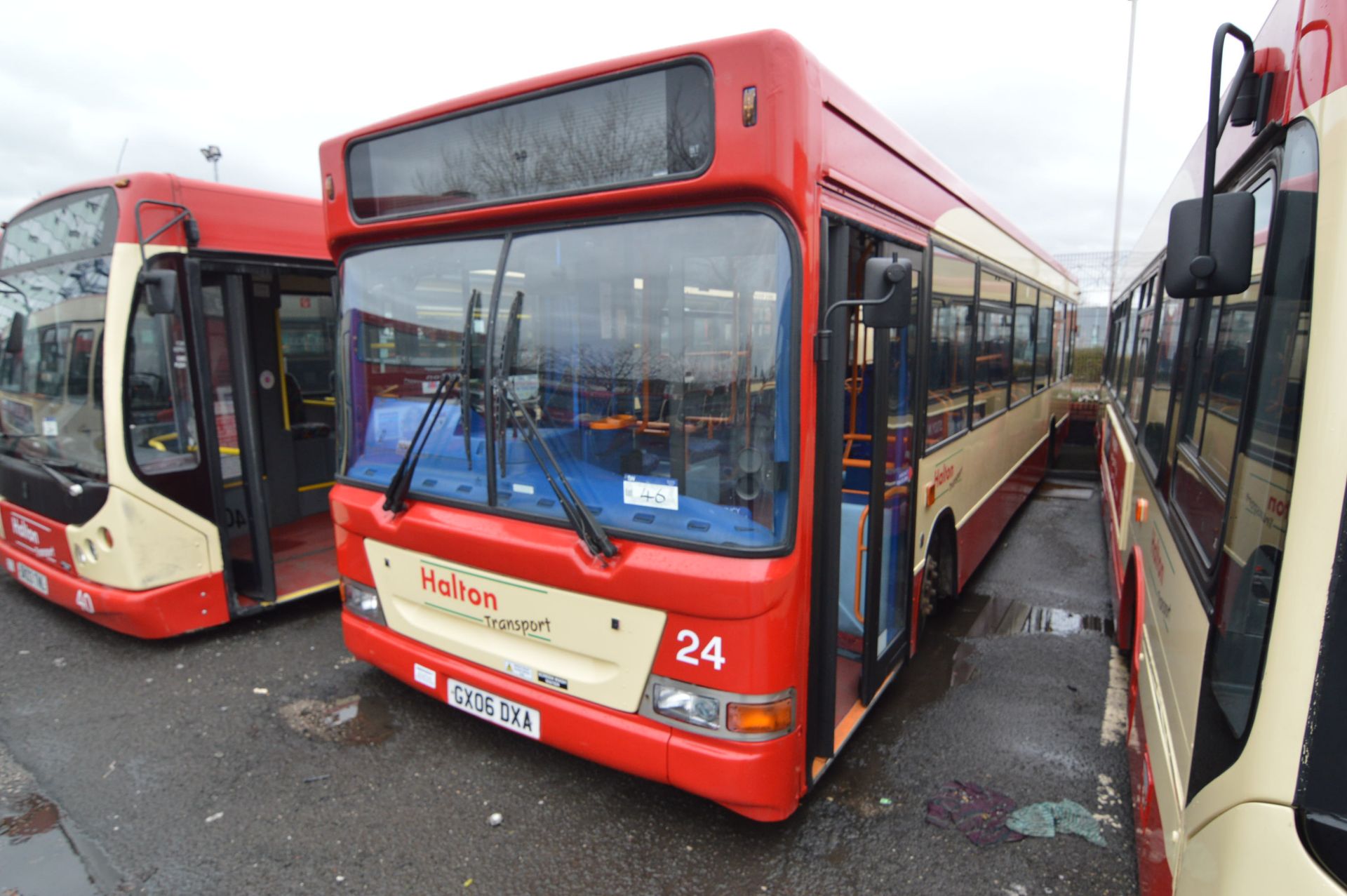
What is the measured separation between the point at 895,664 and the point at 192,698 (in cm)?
391

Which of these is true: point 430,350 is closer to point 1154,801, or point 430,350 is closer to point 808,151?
point 808,151

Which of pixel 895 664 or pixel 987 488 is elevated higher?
pixel 987 488

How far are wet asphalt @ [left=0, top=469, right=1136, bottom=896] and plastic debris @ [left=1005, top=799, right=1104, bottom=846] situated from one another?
46 mm

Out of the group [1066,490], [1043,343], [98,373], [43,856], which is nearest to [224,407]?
[98,373]

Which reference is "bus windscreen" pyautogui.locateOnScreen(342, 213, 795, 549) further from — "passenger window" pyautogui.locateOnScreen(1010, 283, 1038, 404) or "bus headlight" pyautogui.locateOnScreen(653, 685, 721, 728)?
"passenger window" pyautogui.locateOnScreen(1010, 283, 1038, 404)

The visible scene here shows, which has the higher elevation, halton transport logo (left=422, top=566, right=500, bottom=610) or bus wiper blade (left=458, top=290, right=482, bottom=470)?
bus wiper blade (left=458, top=290, right=482, bottom=470)

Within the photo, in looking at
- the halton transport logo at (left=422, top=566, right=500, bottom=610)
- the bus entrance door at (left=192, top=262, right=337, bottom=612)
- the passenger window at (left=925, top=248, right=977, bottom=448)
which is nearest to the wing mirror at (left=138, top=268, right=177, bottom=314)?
the bus entrance door at (left=192, top=262, right=337, bottom=612)

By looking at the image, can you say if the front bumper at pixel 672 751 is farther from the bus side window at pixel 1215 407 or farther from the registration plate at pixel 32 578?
the registration plate at pixel 32 578

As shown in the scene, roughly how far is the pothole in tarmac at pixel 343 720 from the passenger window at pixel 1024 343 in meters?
5.54

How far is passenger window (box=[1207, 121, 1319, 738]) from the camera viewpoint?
141 centimetres

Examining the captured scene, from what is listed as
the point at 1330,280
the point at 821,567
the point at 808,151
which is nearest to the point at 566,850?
the point at 821,567

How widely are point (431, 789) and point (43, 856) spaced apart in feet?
4.79

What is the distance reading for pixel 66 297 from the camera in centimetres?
475

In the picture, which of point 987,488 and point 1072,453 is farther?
point 1072,453
